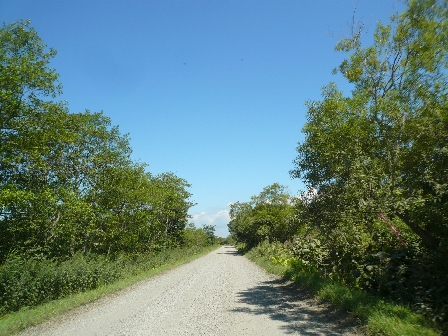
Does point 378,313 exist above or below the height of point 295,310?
above

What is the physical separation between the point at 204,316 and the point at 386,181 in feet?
21.1

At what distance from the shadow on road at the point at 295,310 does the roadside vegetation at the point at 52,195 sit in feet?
27.2

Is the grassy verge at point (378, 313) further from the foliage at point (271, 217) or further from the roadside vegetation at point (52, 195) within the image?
the foliage at point (271, 217)

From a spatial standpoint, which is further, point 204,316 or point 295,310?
point 295,310

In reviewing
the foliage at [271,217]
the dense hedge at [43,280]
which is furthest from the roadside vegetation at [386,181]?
the foliage at [271,217]

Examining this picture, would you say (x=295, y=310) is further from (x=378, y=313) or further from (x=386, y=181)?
(x=386, y=181)

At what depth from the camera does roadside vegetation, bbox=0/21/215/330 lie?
1426 centimetres

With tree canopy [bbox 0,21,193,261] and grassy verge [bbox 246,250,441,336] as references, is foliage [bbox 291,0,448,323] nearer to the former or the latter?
grassy verge [bbox 246,250,441,336]

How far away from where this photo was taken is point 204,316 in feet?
29.0

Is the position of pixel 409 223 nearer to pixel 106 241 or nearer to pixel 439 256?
pixel 439 256

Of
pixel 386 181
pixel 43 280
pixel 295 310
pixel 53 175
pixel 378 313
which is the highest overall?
pixel 53 175

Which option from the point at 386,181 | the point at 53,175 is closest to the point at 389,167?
the point at 386,181

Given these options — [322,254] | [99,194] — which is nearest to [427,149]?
[322,254]

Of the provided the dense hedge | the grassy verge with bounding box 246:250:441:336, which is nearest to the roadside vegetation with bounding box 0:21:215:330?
the dense hedge
